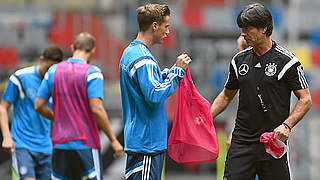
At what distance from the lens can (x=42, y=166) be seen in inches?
305

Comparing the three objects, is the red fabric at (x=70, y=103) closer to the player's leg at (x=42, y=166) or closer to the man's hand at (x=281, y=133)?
the player's leg at (x=42, y=166)

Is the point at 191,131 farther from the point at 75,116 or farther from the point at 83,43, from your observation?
the point at 83,43

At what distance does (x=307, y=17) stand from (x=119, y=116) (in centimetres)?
2530

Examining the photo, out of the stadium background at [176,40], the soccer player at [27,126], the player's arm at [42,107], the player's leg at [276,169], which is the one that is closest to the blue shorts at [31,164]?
the soccer player at [27,126]

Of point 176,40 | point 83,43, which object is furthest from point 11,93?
point 176,40

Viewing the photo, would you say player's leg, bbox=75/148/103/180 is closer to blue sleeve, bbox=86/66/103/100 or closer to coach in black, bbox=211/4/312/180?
blue sleeve, bbox=86/66/103/100

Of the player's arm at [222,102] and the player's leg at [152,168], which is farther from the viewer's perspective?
the player's arm at [222,102]

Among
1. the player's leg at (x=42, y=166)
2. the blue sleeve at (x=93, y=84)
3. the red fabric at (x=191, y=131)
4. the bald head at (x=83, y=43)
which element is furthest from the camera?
the player's leg at (x=42, y=166)

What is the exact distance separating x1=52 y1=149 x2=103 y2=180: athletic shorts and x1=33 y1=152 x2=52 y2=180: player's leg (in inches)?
50.0

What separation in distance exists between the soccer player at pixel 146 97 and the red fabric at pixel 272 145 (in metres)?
0.85

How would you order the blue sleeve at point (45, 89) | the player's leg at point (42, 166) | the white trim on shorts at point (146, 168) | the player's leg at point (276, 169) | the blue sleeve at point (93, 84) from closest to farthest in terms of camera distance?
the white trim on shorts at point (146, 168)
the player's leg at point (276, 169)
the blue sleeve at point (93, 84)
the blue sleeve at point (45, 89)
the player's leg at point (42, 166)

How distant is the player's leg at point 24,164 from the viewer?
24.6 ft

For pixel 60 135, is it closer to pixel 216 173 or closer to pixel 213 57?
pixel 216 173

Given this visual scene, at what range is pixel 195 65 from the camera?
95.0 ft
